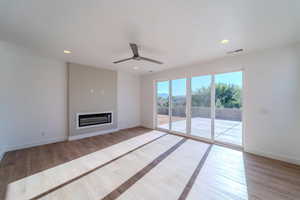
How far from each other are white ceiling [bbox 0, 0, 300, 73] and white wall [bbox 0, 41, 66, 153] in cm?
83

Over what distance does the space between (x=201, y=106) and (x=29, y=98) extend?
5.40 meters

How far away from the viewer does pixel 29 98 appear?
3.45 m

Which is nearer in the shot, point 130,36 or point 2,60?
point 130,36

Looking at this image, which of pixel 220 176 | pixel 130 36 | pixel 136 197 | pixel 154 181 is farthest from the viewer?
pixel 130 36

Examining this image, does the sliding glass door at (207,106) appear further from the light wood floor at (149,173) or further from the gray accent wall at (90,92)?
the gray accent wall at (90,92)

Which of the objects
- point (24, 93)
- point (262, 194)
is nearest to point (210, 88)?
point (262, 194)

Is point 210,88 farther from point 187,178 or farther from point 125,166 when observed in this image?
point 125,166

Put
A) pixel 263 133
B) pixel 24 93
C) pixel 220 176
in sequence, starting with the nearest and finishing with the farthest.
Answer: pixel 220 176 < pixel 263 133 < pixel 24 93

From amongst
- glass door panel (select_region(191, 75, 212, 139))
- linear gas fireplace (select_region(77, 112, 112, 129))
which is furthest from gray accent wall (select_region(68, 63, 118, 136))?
glass door panel (select_region(191, 75, 212, 139))

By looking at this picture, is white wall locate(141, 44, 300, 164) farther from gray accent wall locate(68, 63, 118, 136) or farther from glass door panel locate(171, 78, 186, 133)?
gray accent wall locate(68, 63, 118, 136)

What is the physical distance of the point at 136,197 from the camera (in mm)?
1729

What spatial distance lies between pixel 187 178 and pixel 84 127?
3.86 metres

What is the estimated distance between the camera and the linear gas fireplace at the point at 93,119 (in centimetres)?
434

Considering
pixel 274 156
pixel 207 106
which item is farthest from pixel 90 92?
pixel 274 156
